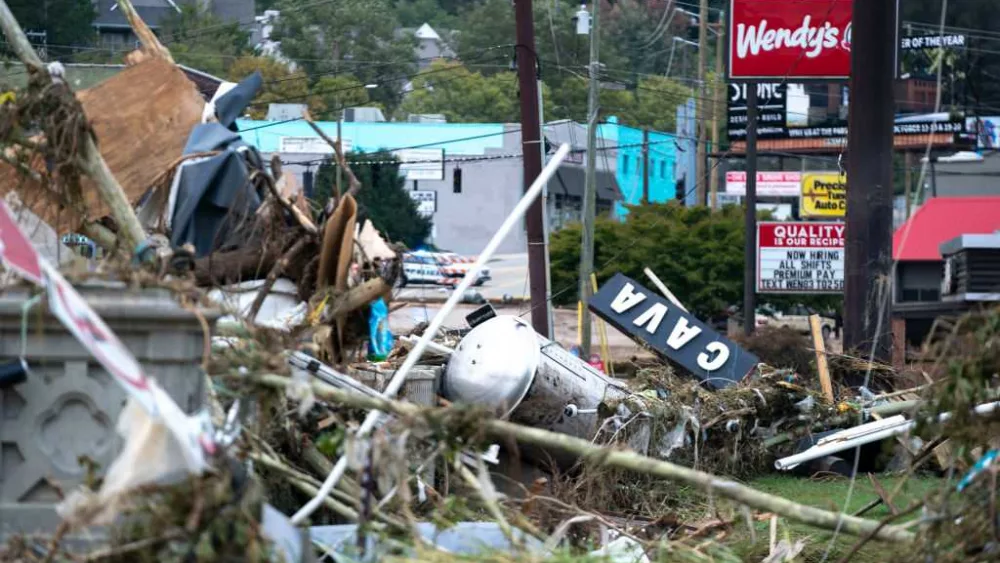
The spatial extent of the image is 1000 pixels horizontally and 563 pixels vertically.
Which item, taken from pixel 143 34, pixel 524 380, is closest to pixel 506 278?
pixel 524 380

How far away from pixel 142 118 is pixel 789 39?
1661 cm

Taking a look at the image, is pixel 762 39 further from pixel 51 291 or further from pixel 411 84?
pixel 411 84

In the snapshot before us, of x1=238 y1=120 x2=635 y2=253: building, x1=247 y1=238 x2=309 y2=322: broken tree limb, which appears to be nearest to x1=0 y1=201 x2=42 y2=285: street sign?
x1=247 y1=238 x2=309 y2=322: broken tree limb

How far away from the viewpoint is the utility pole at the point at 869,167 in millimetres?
16859

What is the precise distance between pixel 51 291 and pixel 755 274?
91.4ft

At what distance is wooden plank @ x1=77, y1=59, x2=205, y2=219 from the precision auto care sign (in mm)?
24538

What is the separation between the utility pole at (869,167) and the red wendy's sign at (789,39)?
469 cm

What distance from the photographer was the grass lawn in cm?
773

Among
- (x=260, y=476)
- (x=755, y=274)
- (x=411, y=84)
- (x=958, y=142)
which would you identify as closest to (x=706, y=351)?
(x=260, y=476)

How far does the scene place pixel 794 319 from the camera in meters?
55.7

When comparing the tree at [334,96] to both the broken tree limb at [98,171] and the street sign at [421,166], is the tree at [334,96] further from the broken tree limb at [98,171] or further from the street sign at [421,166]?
the broken tree limb at [98,171]

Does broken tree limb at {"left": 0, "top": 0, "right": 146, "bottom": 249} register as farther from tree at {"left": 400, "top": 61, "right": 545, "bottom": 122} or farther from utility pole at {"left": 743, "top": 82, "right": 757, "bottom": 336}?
tree at {"left": 400, "top": 61, "right": 545, "bottom": 122}

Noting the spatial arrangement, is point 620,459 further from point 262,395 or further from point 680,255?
point 680,255

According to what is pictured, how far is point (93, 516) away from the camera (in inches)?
172
